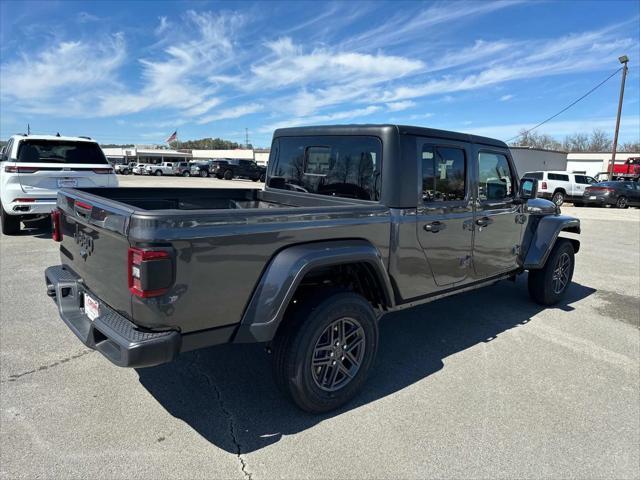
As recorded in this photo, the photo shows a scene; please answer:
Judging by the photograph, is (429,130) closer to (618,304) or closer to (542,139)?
(618,304)

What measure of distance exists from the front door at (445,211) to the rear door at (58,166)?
6076mm

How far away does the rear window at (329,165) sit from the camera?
3.47 m

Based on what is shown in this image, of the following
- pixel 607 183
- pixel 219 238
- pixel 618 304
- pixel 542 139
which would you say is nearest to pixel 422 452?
pixel 219 238

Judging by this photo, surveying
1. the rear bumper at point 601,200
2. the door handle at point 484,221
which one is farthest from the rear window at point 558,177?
the door handle at point 484,221

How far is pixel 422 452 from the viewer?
2633 mm

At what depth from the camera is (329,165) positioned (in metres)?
3.82

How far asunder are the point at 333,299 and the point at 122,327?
129 cm

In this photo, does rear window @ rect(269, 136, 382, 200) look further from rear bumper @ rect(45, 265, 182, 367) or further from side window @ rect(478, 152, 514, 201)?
rear bumper @ rect(45, 265, 182, 367)

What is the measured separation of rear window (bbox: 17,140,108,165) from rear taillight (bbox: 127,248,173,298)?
24.5 ft

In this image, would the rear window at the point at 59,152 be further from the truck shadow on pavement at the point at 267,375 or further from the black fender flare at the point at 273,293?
the black fender flare at the point at 273,293

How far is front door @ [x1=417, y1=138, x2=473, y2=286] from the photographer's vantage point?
11.6ft

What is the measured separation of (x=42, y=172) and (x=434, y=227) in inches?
287

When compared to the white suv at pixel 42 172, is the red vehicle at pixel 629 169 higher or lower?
higher

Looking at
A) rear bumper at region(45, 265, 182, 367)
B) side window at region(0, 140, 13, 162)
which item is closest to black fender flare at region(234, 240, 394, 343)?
rear bumper at region(45, 265, 182, 367)
